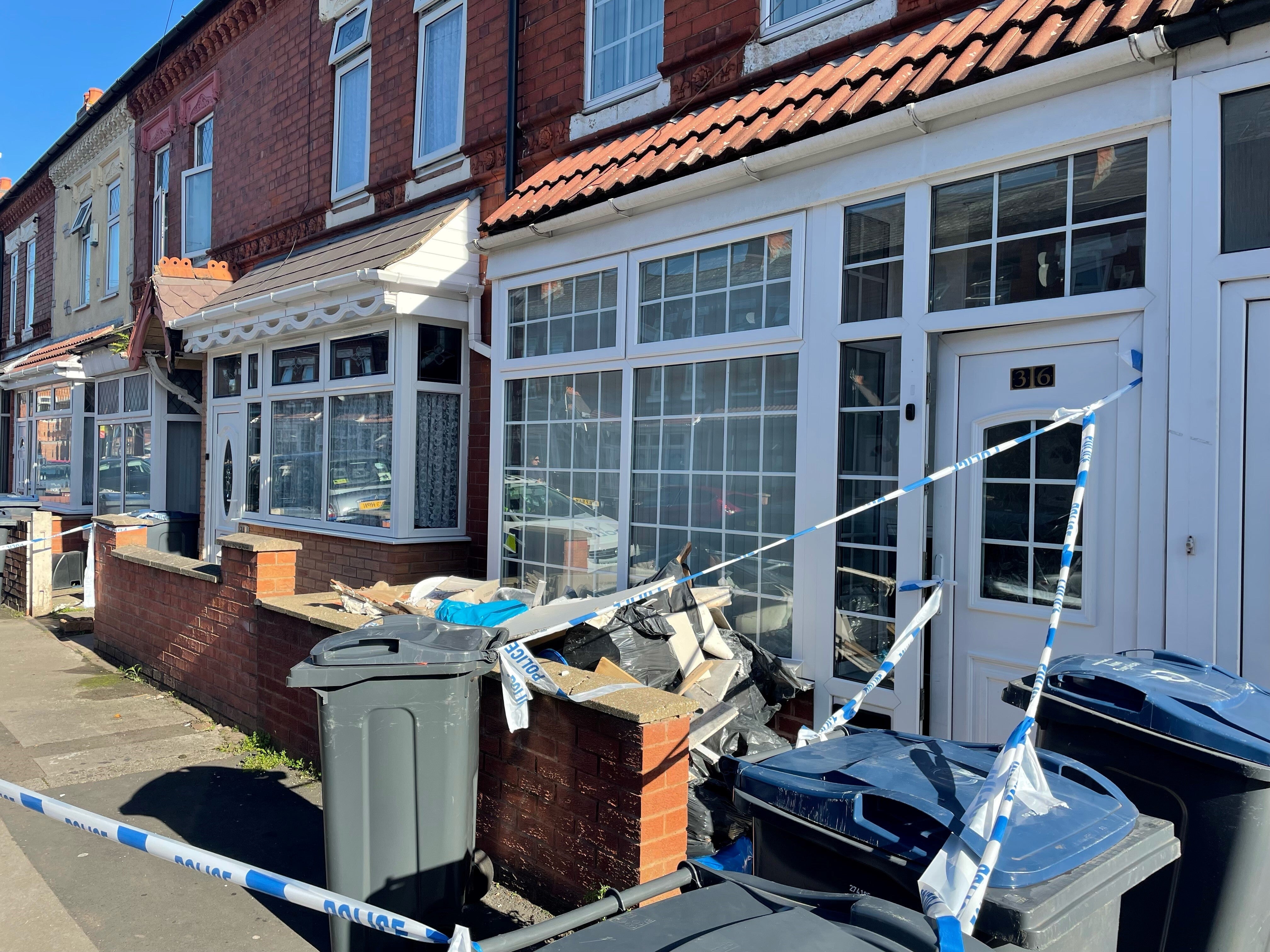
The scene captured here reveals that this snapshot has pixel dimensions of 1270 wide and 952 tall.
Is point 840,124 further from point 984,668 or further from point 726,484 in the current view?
point 984,668

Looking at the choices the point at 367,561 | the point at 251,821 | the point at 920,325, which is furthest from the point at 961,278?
the point at 367,561

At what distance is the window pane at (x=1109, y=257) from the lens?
3.94m

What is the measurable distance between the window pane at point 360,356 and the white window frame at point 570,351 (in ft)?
4.82

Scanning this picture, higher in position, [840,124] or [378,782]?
[840,124]

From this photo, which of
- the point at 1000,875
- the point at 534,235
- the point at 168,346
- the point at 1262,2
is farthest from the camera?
the point at 168,346

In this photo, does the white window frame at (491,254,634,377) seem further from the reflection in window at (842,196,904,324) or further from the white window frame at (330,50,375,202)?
the white window frame at (330,50,375,202)

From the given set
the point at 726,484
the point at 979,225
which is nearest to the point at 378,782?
the point at 726,484

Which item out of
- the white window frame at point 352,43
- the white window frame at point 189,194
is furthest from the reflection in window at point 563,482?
the white window frame at point 189,194

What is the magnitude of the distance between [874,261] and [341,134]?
7381mm

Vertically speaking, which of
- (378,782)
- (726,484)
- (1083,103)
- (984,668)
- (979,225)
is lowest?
(378,782)

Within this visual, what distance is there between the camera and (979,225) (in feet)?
14.6

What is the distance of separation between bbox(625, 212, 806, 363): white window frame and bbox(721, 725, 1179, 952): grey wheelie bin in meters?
2.98

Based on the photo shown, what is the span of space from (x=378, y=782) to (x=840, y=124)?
146 inches

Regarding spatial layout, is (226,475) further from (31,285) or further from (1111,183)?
(31,285)
